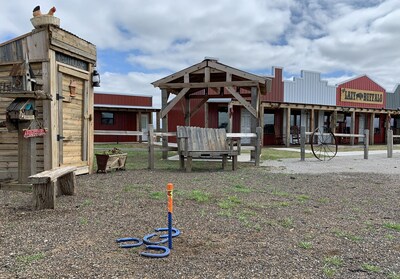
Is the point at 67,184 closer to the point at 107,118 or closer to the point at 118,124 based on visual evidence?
the point at 107,118

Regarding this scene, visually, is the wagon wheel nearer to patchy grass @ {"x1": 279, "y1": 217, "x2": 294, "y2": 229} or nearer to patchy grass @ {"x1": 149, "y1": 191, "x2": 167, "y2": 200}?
patchy grass @ {"x1": 149, "y1": 191, "x2": 167, "y2": 200}

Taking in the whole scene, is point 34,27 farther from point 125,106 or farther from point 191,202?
point 125,106

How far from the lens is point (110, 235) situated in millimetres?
3479

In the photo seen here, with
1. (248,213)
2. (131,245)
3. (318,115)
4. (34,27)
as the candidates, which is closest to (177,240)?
(131,245)

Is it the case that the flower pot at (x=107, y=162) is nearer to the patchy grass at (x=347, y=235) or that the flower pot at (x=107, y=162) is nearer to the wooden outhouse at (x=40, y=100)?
the wooden outhouse at (x=40, y=100)

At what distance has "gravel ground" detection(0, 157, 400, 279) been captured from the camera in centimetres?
269

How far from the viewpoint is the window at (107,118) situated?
24388 mm

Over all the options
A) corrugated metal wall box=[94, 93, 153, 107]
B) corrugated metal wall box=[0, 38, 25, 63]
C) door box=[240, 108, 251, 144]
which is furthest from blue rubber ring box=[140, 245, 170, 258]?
corrugated metal wall box=[94, 93, 153, 107]

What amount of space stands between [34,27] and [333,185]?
6.56 meters

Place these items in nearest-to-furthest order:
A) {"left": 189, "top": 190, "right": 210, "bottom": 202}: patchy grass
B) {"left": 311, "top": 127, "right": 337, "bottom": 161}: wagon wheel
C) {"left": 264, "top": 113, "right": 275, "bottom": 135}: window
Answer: {"left": 189, "top": 190, "right": 210, "bottom": 202}: patchy grass
{"left": 311, "top": 127, "right": 337, "bottom": 161}: wagon wheel
{"left": 264, "top": 113, "right": 275, "bottom": 135}: window

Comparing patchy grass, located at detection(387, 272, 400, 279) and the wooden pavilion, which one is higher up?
the wooden pavilion

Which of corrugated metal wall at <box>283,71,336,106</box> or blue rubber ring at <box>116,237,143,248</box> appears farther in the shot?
corrugated metal wall at <box>283,71,336,106</box>

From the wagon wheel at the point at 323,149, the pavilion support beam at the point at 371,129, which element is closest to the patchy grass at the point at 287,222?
the wagon wheel at the point at 323,149

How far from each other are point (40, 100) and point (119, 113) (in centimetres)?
1882
